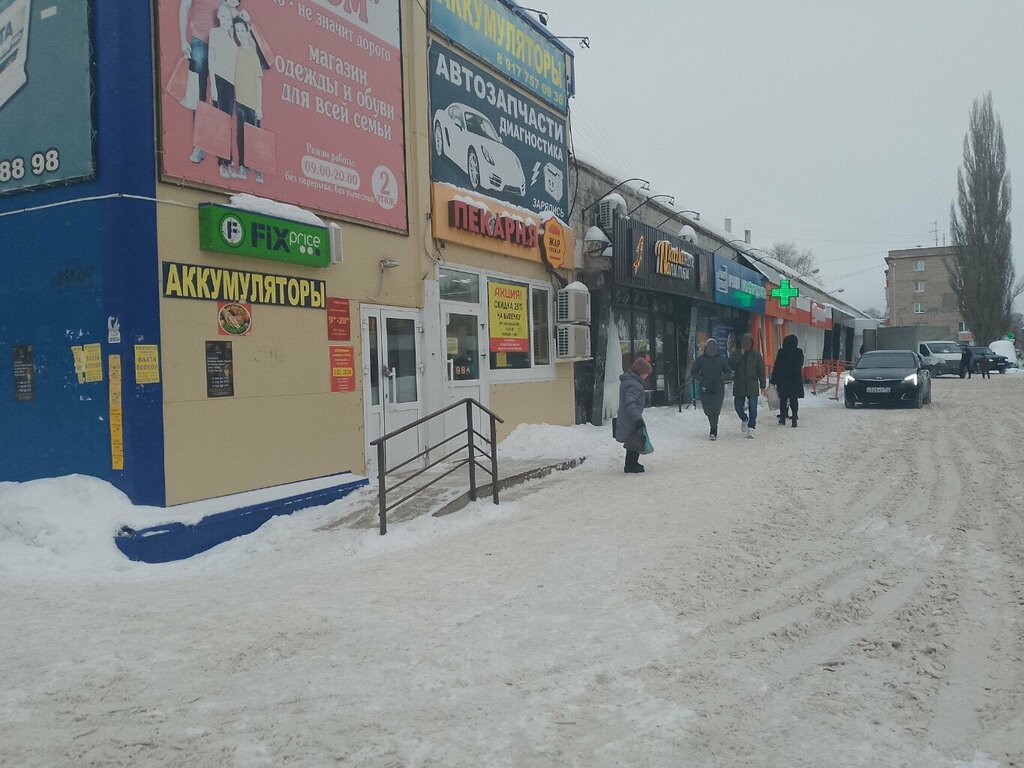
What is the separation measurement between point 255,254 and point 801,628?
5809 mm

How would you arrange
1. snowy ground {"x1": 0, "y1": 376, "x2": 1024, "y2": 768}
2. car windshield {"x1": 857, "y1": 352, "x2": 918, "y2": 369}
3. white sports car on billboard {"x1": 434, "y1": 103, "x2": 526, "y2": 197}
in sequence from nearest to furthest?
snowy ground {"x1": 0, "y1": 376, "x2": 1024, "y2": 768} → white sports car on billboard {"x1": 434, "y1": 103, "x2": 526, "y2": 197} → car windshield {"x1": 857, "y1": 352, "x2": 918, "y2": 369}

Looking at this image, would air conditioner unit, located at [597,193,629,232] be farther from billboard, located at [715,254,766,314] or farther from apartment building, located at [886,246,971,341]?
apartment building, located at [886,246,971,341]

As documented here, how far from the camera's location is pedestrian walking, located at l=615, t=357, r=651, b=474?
1006 cm

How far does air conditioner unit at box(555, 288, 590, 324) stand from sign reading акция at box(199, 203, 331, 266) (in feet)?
19.0

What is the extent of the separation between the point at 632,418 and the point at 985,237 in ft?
191

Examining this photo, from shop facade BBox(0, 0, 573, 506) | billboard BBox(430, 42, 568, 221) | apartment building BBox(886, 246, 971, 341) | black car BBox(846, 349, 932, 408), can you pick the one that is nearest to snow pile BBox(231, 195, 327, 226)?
shop facade BBox(0, 0, 573, 506)

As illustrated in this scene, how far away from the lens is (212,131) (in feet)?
24.4

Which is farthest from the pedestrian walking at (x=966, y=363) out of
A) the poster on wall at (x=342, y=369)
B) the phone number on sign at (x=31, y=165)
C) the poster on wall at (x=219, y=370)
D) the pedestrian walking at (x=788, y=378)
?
the phone number on sign at (x=31, y=165)

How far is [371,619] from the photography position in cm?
494

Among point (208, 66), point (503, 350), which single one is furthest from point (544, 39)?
point (208, 66)

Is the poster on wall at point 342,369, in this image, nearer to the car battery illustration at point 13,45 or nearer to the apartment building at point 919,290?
the car battery illustration at point 13,45

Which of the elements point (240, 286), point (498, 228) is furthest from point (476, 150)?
point (240, 286)

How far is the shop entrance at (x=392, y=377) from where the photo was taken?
944 cm

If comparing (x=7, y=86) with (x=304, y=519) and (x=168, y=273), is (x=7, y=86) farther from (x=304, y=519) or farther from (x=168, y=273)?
(x=304, y=519)
